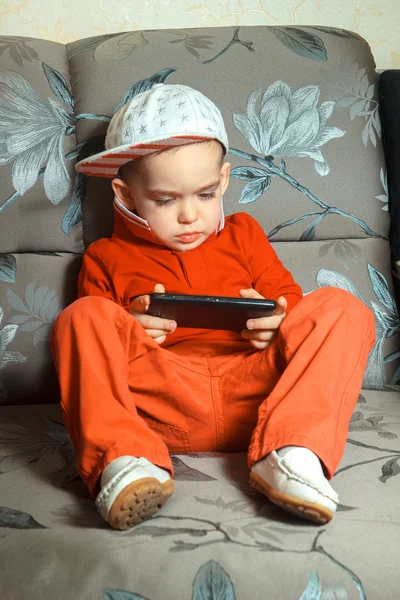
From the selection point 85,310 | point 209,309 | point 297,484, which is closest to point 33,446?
point 85,310

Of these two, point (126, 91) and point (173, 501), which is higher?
point (126, 91)

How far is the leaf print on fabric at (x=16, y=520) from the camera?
2.78 ft

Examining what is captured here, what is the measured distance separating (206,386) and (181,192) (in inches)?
12.7

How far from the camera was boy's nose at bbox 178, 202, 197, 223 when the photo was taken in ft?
3.99

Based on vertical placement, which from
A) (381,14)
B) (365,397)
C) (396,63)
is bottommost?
(365,397)

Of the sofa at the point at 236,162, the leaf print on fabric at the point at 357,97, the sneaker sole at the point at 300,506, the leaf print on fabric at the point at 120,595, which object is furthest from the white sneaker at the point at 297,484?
the leaf print on fabric at the point at 357,97

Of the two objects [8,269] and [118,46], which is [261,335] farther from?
[118,46]

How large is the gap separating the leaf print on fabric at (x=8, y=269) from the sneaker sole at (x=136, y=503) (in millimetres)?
638

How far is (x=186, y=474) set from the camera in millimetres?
1010

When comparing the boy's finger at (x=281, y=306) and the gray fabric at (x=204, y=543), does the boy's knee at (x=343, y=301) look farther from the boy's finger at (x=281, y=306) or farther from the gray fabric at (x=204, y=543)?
the gray fabric at (x=204, y=543)

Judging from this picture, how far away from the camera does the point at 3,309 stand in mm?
1362

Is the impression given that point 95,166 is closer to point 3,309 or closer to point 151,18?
point 3,309

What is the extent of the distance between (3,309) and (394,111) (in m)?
0.85

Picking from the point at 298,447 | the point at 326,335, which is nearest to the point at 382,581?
the point at 298,447
